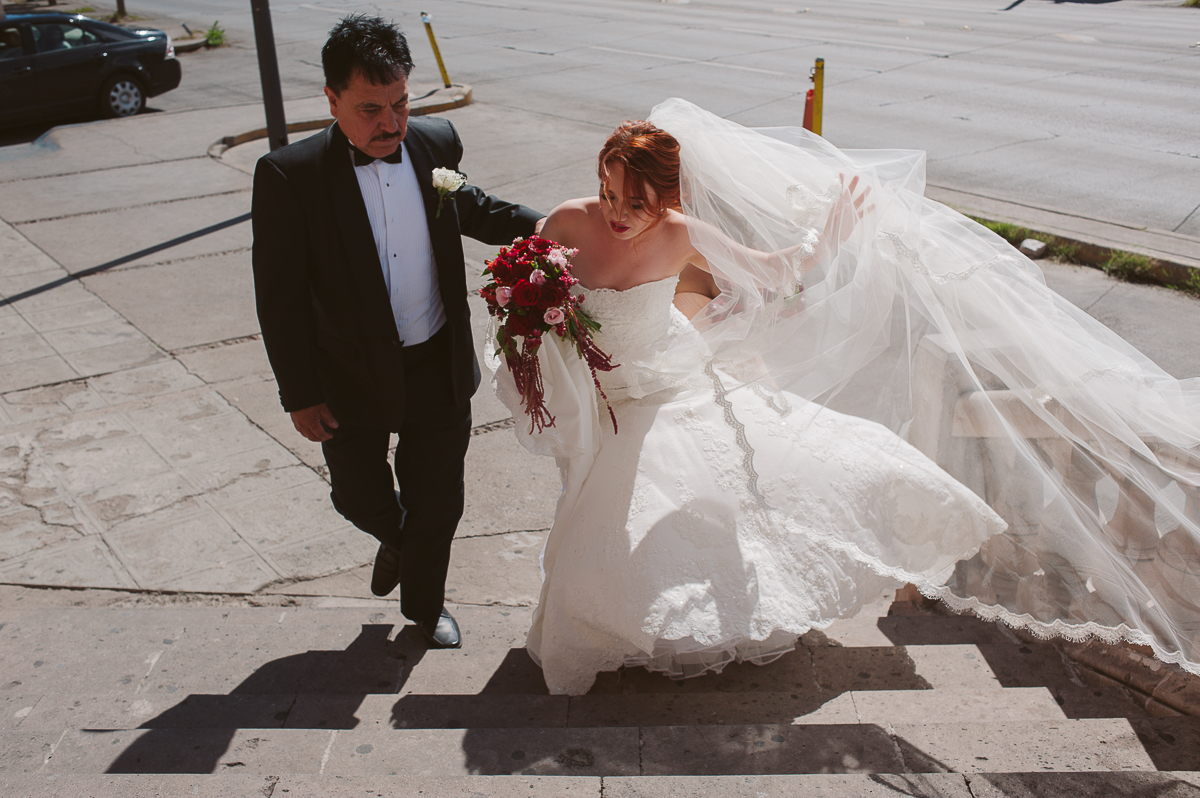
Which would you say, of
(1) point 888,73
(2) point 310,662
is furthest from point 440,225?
(1) point 888,73

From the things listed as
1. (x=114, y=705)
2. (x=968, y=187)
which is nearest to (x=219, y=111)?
(x=968, y=187)

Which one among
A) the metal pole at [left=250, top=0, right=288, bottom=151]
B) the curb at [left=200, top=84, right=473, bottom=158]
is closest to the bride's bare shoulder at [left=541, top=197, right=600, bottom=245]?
the metal pole at [left=250, top=0, right=288, bottom=151]

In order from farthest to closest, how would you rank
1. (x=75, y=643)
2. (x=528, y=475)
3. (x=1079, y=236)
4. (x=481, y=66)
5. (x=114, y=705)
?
(x=481, y=66)
(x=1079, y=236)
(x=528, y=475)
(x=75, y=643)
(x=114, y=705)

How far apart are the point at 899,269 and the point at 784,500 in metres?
0.85

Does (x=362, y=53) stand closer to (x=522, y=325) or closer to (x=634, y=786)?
(x=522, y=325)

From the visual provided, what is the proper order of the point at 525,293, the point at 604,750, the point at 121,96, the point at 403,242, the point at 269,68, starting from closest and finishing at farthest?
the point at 604,750 → the point at 525,293 → the point at 403,242 → the point at 269,68 → the point at 121,96

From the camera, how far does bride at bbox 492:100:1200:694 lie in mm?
2740

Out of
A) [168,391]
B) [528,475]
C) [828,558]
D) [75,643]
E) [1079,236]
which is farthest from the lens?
[1079,236]

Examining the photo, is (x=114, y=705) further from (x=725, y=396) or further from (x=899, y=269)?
(x=899, y=269)

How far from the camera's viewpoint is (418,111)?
447 inches

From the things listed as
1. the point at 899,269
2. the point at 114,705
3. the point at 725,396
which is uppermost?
the point at 899,269

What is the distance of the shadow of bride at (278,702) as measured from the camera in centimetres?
239

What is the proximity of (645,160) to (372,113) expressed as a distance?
873 mm

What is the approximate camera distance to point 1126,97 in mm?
11461
